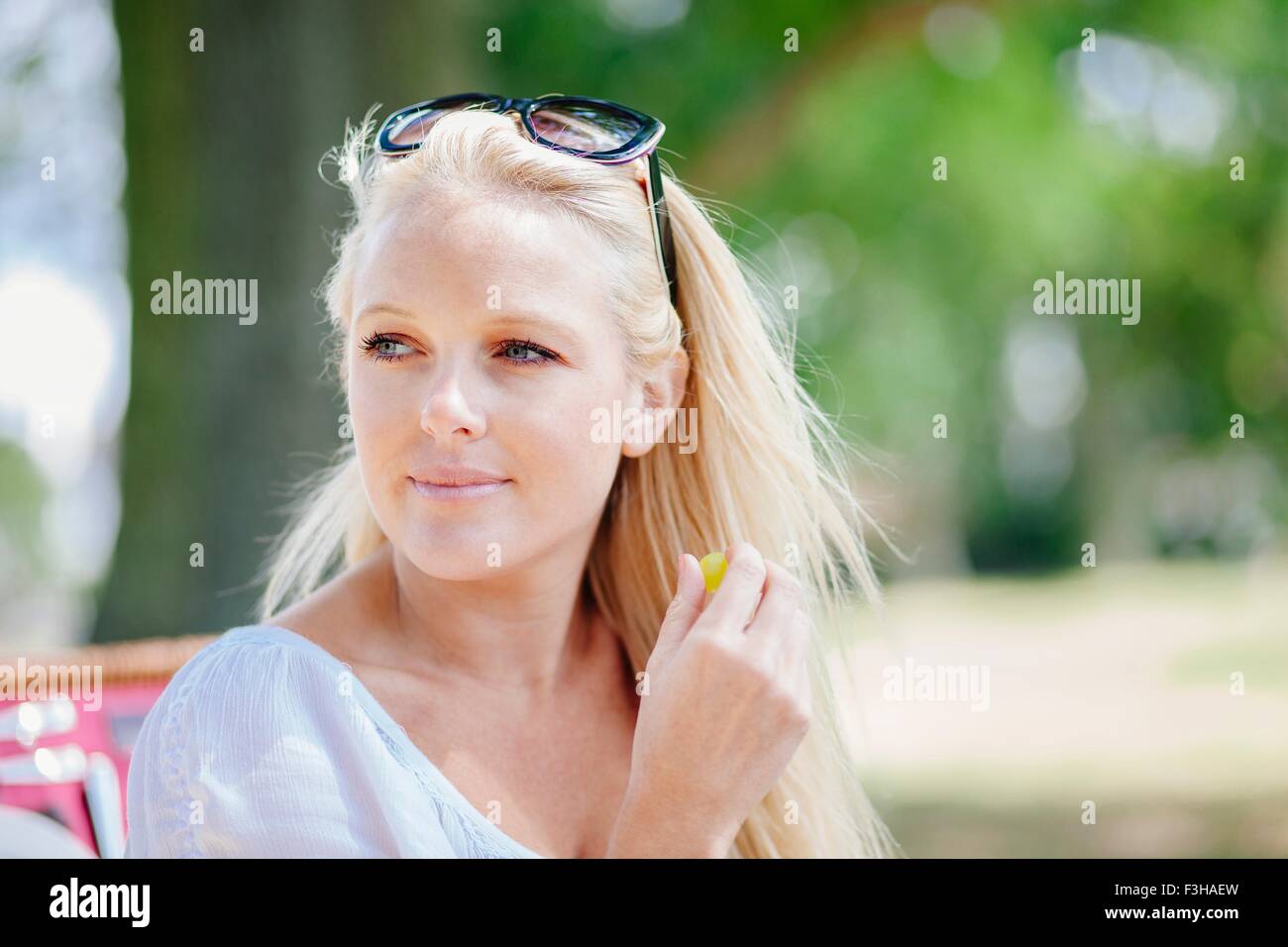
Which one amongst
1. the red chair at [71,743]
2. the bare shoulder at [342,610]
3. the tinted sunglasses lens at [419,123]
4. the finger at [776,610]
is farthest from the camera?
the red chair at [71,743]

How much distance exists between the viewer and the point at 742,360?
2.27m

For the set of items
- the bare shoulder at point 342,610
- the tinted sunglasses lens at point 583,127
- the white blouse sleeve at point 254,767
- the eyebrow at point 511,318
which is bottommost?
the white blouse sleeve at point 254,767

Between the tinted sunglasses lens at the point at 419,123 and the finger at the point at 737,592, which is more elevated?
the tinted sunglasses lens at the point at 419,123

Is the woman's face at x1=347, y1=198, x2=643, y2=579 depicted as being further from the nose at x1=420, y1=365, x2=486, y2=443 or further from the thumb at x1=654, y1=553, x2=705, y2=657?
the thumb at x1=654, y1=553, x2=705, y2=657

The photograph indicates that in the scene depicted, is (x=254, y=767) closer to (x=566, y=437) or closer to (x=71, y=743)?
(x=566, y=437)

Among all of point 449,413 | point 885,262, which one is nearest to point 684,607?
point 449,413

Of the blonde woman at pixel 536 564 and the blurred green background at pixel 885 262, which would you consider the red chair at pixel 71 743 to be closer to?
the blonde woman at pixel 536 564

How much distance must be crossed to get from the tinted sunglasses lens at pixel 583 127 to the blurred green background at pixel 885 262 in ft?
2.07

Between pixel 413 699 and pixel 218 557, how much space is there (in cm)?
311

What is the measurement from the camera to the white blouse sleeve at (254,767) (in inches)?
66.9

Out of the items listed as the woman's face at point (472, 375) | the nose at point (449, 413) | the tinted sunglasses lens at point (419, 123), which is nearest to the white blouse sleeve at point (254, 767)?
the woman's face at point (472, 375)

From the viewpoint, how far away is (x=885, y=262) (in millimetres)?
12383
